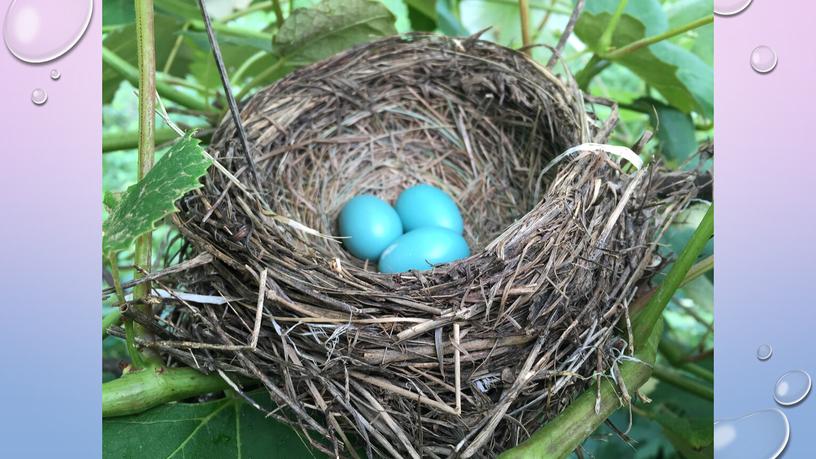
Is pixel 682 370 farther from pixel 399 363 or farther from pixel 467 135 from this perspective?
pixel 399 363

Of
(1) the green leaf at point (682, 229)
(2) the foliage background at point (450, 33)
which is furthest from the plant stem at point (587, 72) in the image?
(1) the green leaf at point (682, 229)

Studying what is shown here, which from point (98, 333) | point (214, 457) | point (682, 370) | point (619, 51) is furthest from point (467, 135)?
point (98, 333)

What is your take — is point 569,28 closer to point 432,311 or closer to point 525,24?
point 525,24

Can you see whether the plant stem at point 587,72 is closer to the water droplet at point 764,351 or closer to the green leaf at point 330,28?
the green leaf at point 330,28

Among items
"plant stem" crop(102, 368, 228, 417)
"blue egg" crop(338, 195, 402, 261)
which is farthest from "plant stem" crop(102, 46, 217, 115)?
"plant stem" crop(102, 368, 228, 417)

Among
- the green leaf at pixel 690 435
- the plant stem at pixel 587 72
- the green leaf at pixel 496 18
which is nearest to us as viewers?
the green leaf at pixel 690 435

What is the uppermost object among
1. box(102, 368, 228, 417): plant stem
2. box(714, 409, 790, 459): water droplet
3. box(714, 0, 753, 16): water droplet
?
box(714, 0, 753, 16): water droplet

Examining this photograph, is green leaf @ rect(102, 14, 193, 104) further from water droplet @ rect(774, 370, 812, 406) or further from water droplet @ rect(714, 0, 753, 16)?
water droplet @ rect(774, 370, 812, 406)
